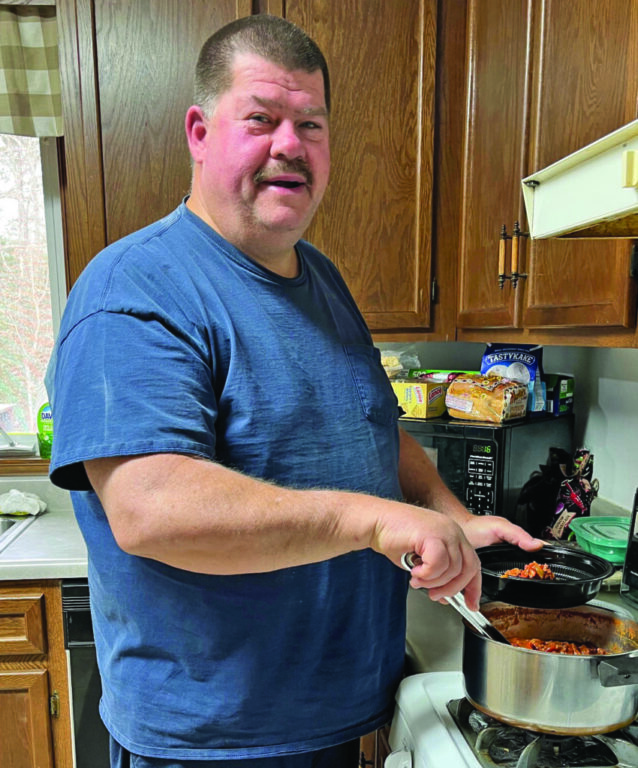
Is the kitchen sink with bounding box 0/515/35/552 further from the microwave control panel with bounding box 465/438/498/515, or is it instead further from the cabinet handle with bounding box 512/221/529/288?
the cabinet handle with bounding box 512/221/529/288

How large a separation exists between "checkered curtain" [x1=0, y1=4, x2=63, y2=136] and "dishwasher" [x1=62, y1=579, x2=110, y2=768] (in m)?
1.26

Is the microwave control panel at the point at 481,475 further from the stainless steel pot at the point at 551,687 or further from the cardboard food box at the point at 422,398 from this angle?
the stainless steel pot at the point at 551,687

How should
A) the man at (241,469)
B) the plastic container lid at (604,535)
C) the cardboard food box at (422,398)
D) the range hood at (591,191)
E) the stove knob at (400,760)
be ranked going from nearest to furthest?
the range hood at (591,191), the man at (241,469), the stove knob at (400,760), the plastic container lid at (604,535), the cardboard food box at (422,398)

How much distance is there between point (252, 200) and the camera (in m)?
0.89

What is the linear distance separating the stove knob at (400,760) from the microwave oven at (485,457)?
66 centimetres

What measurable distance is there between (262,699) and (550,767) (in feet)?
1.13

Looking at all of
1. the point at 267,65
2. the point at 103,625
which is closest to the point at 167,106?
the point at 267,65

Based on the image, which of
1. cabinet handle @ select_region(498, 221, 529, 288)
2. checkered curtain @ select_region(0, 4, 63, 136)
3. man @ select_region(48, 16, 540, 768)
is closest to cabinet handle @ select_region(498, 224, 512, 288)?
cabinet handle @ select_region(498, 221, 529, 288)

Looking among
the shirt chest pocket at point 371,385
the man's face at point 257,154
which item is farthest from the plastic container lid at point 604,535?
the man's face at point 257,154

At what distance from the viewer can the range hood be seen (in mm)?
515

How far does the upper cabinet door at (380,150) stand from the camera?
1.48 meters

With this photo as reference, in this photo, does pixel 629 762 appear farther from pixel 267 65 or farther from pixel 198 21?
pixel 198 21

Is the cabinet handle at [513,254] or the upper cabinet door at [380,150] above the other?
the upper cabinet door at [380,150]

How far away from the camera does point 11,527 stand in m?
1.78
